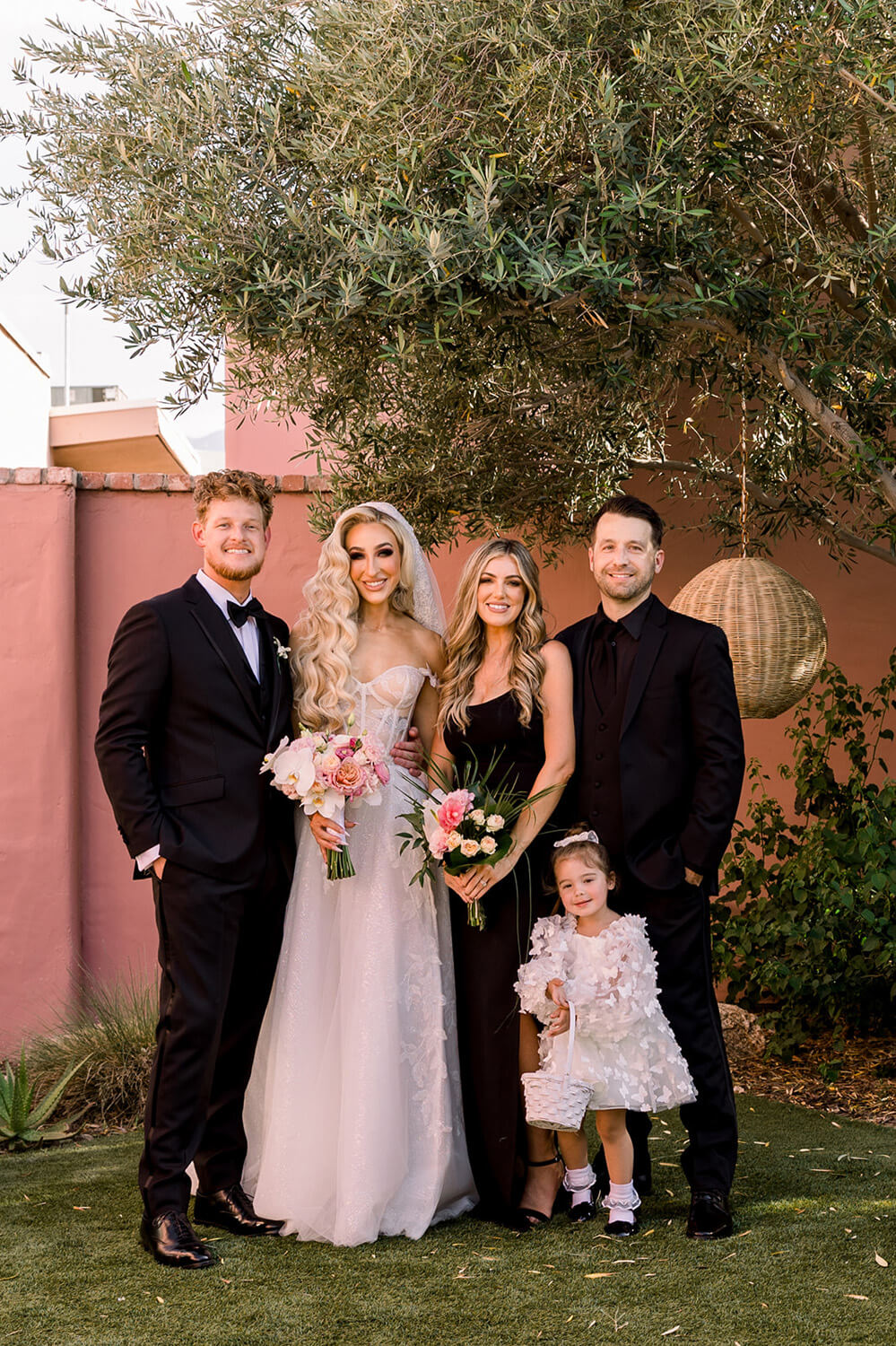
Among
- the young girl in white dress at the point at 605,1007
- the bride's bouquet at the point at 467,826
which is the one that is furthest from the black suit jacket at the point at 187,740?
the young girl in white dress at the point at 605,1007

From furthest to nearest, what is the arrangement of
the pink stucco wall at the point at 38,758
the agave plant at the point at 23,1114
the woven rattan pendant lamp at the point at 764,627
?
the pink stucco wall at the point at 38,758
the agave plant at the point at 23,1114
the woven rattan pendant lamp at the point at 764,627

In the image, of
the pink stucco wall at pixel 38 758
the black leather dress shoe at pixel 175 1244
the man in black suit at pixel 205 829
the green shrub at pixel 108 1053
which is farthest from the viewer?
the pink stucco wall at pixel 38 758

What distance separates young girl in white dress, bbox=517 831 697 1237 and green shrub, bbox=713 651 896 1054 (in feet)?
6.51

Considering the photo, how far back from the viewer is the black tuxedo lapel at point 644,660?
4.09 meters

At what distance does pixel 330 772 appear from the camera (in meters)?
3.95

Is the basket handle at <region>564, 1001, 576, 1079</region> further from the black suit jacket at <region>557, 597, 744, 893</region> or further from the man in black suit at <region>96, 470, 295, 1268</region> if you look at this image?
the man in black suit at <region>96, 470, 295, 1268</region>

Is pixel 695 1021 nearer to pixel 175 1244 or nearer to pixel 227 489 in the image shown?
pixel 175 1244

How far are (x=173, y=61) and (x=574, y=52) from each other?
1.54 meters

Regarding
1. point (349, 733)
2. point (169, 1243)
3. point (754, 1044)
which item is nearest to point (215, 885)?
point (349, 733)

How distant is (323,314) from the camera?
4.34 meters

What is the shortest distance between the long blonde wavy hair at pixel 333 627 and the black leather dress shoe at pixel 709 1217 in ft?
6.05

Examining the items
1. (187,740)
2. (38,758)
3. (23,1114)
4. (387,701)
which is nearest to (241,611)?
(187,740)

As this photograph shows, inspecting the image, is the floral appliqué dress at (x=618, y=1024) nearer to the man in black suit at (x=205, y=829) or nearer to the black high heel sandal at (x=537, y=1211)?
the black high heel sandal at (x=537, y=1211)

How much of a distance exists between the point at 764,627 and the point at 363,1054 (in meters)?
2.41
